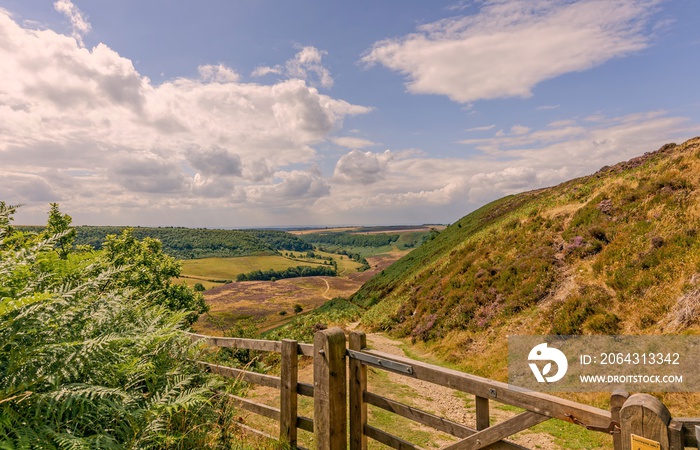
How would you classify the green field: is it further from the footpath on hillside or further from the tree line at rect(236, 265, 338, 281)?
the footpath on hillside

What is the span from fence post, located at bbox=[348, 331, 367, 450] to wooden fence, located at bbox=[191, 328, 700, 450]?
0.04ft

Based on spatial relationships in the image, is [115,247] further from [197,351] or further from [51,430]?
[51,430]

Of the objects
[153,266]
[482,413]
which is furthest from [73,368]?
[153,266]

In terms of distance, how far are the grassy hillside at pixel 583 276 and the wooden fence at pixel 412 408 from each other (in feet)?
37.0

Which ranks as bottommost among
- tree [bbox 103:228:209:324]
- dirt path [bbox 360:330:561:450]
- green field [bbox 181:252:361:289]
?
green field [bbox 181:252:361:289]

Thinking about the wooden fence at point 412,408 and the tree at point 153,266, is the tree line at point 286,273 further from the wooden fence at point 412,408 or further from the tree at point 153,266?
the wooden fence at point 412,408

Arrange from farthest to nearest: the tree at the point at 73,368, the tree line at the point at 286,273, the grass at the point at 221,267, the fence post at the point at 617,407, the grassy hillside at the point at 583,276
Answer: the tree line at the point at 286,273 < the grass at the point at 221,267 < the grassy hillside at the point at 583,276 < the fence post at the point at 617,407 < the tree at the point at 73,368

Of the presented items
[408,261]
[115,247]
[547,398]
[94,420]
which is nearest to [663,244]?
[547,398]

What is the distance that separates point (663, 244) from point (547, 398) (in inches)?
607

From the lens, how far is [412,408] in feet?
13.0

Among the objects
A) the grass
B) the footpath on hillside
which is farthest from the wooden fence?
the grass

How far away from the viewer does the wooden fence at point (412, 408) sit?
94.8 inches

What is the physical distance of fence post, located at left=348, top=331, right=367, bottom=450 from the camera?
443 cm

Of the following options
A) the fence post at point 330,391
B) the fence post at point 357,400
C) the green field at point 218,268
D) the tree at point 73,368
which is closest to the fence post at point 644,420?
the fence post at point 357,400
